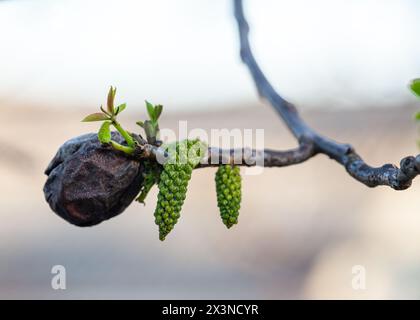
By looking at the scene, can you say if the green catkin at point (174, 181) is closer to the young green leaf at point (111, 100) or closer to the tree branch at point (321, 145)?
the young green leaf at point (111, 100)

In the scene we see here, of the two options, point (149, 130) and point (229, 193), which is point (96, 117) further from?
point (229, 193)

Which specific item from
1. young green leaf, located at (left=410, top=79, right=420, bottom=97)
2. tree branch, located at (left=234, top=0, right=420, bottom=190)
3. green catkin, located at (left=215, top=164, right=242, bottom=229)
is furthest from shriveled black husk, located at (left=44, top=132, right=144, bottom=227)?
young green leaf, located at (left=410, top=79, right=420, bottom=97)

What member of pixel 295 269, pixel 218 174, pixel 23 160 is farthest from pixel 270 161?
pixel 295 269

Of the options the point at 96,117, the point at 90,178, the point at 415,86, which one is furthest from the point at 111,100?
the point at 415,86

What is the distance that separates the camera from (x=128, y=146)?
3.02ft

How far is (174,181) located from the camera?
852 mm

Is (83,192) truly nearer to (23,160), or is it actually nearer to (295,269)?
(23,160)

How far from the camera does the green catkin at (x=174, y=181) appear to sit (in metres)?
0.82

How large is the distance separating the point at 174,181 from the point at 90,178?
0.17m

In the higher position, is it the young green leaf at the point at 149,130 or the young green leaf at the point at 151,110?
the young green leaf at the point at 151,110

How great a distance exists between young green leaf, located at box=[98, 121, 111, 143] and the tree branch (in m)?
0.40

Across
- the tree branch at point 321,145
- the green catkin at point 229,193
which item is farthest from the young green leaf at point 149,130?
the tree branch at point 321,145

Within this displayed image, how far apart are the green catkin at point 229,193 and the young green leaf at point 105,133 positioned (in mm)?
204

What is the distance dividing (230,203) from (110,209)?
0.72ft
